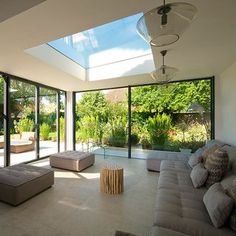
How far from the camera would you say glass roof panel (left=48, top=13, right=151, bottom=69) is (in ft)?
11.0

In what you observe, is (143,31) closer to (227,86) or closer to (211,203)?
(211,203)

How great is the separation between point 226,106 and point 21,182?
444 centimetres

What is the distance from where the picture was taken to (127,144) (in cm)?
562

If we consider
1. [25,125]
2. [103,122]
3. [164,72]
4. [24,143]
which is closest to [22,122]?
[25,125]

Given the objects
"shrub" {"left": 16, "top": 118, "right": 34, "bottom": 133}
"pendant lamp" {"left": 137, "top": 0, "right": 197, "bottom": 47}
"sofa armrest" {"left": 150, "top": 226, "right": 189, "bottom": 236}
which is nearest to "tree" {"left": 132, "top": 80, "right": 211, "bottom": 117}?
"pendant lamp" {"left": 137, "top": 0, "right": 197, "bottom": 47}

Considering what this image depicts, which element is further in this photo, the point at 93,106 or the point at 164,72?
the point at 93,106

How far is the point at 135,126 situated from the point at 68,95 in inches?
114

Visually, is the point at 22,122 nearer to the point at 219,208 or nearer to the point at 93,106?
the point at 93,106

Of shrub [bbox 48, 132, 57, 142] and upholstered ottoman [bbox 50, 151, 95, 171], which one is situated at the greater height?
shrub [bbox 48, 132, 57, 142]

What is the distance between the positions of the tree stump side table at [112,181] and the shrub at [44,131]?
124 inches

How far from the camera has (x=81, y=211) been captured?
231 cm

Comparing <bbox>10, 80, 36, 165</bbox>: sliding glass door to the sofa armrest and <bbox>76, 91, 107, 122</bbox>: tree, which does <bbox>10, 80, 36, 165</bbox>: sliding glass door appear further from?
the sofa armrest

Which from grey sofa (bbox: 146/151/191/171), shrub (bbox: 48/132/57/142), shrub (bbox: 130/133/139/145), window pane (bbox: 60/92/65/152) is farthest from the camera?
window pane (bbox: 60/92/65/152)

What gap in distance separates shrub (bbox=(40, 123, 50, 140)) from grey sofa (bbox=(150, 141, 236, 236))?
4090 mm
